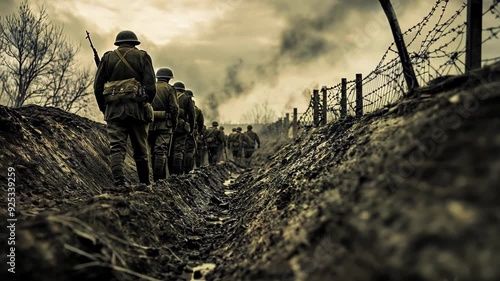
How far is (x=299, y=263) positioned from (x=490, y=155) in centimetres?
121

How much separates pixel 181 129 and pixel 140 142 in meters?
3.28

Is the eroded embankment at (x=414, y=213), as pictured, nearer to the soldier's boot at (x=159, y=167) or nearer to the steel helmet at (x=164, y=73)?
the soldier's boot at (x=159, y=167)

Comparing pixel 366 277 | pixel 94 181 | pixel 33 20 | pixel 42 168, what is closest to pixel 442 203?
pixel 366 277

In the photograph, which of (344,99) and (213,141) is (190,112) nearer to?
(344,99)

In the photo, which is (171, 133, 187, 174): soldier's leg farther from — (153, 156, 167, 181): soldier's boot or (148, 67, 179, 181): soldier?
(153, 156, 167, 181): soldier's boot

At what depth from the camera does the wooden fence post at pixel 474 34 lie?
3881 millimetres

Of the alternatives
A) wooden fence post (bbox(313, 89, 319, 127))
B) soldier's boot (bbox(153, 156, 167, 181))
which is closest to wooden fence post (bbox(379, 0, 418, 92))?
soldier's boot (bbox(153, 156, 167, 181))

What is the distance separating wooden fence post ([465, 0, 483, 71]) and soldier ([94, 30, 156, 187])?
4.23 meters

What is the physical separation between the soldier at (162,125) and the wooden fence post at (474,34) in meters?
5.68

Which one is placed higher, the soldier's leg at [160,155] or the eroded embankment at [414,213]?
the soldier's leg at [160,155]

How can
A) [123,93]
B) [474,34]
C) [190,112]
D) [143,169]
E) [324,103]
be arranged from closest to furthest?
[474,34] < [123,93] < [143,169] < [190,112] < [324,103]

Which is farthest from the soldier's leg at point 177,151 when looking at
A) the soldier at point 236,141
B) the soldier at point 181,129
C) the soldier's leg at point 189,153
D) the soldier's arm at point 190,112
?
the soldier at point 236,141

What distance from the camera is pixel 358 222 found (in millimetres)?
2146

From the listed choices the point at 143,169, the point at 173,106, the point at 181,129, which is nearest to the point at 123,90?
the point at 143,169
